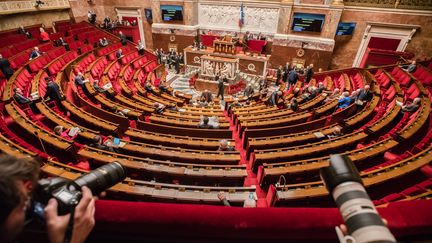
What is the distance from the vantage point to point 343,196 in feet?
3.50

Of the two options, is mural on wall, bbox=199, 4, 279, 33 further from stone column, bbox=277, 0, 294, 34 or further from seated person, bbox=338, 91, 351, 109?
seated person, bbox=338, 91, 351, 109

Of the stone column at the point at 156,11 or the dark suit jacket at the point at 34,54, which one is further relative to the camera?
the stone column at the point at 156,11

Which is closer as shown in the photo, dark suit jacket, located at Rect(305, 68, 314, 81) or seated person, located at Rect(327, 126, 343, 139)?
seated person, located at Rect(327, 126, 343, 139)

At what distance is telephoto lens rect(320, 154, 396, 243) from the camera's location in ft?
2.88

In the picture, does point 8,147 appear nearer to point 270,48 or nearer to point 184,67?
point 184,67

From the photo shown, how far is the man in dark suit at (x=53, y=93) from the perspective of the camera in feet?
19.4

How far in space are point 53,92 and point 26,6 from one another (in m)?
9.12

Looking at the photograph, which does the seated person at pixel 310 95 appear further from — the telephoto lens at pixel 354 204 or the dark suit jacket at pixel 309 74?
the telephoto lens at pixel 354 204

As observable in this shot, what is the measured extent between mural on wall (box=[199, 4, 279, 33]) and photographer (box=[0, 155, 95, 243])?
1479 centimetres

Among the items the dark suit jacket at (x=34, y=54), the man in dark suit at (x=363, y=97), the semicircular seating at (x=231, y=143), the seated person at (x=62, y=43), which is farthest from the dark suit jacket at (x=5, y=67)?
the man in dark suit at (x=363, y=97)

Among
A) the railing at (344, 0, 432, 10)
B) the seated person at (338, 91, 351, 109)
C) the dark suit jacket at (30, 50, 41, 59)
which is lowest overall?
the seated person at (338, 91, 351, 109)

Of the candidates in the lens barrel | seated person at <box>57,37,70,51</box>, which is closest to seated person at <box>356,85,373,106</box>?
the lens barrel

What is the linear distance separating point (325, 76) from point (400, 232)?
1161 centimetres

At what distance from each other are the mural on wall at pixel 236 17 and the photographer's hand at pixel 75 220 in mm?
14744
